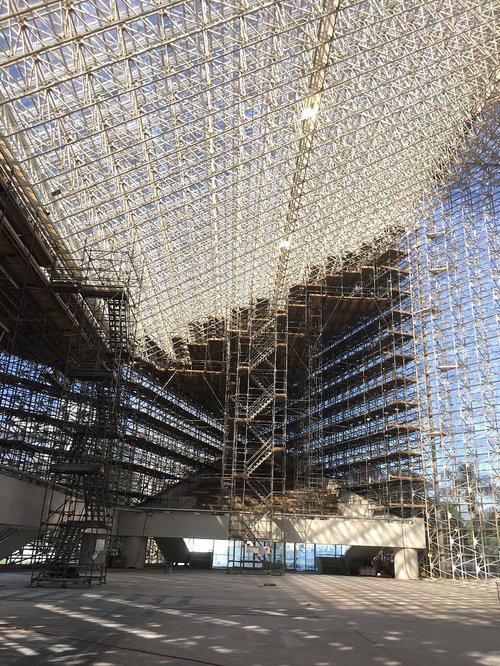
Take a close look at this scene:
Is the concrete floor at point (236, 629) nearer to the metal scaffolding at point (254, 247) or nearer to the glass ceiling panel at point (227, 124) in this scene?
the metal scaffolding at point (254, 247)

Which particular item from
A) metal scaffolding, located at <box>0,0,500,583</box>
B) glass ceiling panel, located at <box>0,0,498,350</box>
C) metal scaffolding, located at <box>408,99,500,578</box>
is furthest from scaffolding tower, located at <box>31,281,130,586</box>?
metal scaffolding, located at <box>408,99,500,578</box>

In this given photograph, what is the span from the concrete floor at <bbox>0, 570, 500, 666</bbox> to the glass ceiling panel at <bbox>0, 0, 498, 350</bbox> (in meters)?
11.2

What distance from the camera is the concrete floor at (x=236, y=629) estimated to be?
22.0 ft

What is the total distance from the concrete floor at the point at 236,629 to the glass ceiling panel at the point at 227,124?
1124 centimetres

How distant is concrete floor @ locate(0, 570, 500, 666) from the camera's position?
6.69 m

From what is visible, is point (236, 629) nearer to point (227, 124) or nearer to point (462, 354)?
point (227, 124)

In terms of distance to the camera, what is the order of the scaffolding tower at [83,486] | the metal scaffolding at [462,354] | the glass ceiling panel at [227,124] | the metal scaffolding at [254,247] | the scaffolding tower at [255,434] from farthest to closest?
1. the metal scaffolding at [462,354]
2. the scaffolding tower at [255,434]
3. the metal scaffolding at [254,247]
4. the glass ceiling panel at [227,124]
5. the scaffolding tower at [83,486]

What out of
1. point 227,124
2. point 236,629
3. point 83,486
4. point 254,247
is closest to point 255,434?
point 254,247

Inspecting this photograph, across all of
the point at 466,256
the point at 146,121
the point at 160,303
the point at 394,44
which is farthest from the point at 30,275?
the point at 466,256

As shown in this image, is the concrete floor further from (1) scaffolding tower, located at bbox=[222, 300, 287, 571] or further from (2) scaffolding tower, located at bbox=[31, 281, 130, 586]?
(1) scaffolding tower, located at bbox=[222, 300, 287, 571]

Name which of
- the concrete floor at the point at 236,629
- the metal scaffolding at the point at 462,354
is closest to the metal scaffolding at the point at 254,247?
the metal scaffolding at the point at 462,354

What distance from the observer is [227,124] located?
→ 71.4ft

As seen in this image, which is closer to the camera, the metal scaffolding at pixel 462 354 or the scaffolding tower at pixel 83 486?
the scaffolding tower at pixel 83 486

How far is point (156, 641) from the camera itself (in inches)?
296
